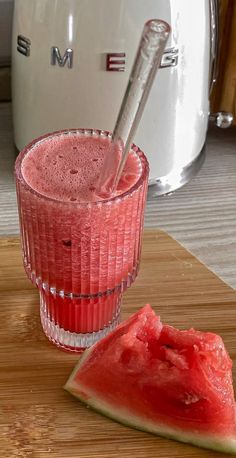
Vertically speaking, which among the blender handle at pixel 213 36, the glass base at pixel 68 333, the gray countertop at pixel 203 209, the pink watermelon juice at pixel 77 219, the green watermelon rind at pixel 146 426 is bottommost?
the green watermelon rind at pixel 146 426

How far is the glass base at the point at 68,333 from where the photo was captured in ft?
2.82

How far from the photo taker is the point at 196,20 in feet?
3.18

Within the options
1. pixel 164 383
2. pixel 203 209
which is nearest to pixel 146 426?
pixel 164 383

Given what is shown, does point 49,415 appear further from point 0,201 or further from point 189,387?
point 0,201

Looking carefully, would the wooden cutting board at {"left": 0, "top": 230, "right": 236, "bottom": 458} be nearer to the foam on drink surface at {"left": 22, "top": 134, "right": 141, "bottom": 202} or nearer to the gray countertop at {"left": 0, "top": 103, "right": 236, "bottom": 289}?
the gray countertop at {"left": 0, "top": 103, "right": 236, "bottom": 289}

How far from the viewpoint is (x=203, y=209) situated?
1.13m

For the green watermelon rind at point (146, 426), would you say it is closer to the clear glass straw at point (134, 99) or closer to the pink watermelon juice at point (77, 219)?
the pink watermelon juice at point (77, 219)

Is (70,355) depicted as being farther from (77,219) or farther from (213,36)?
(213,36)

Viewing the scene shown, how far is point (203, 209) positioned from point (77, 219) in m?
0.45

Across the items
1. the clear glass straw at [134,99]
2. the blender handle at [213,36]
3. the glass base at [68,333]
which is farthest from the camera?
the blender handle at [213,36]

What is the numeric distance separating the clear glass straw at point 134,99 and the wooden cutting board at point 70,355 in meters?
0.23

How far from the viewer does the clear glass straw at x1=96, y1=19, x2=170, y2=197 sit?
0.62 metres

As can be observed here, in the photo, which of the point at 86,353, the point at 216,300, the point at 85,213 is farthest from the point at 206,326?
the point at 85,213

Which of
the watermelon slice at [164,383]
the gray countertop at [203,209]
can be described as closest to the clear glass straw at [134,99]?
the watermelon slice at [164,383]
